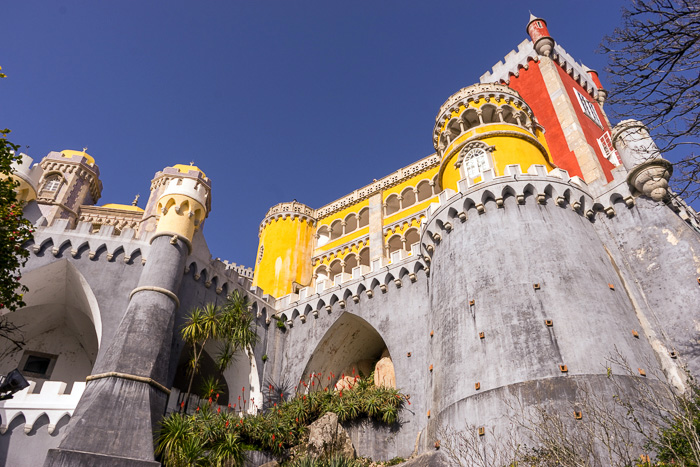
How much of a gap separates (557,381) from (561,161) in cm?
1532

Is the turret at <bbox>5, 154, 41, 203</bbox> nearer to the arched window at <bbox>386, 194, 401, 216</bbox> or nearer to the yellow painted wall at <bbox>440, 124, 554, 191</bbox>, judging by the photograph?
the yellow painted wall at <bbox>440, 124, 554, 191</bbox>

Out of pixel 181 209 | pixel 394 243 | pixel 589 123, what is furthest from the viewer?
pixel 394 243

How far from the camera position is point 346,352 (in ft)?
86.5

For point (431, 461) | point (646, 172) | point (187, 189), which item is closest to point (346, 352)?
point (187, 189)

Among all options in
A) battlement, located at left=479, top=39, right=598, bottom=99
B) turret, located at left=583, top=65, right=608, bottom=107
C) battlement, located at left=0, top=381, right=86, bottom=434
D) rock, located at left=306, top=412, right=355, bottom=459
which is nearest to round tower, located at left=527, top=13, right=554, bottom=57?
battlement, located at left=479, top=39, right=598, bottom=99

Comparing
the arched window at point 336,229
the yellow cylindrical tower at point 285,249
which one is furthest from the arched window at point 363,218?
the yellow cylindrical tower at point 285,249

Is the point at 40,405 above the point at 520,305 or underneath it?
underneath

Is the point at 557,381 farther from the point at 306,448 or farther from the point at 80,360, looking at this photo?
the point at 80,360

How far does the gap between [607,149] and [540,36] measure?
973 cm

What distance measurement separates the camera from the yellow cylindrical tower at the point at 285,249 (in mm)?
34688

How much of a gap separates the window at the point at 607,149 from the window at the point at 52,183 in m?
35.1

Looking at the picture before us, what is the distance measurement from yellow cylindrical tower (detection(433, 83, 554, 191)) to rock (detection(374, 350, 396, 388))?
8821 millimetres

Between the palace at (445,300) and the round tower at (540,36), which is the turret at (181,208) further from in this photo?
the round tower at (540,36)

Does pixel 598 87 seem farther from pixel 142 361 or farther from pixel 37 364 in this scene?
pixel 37 364
